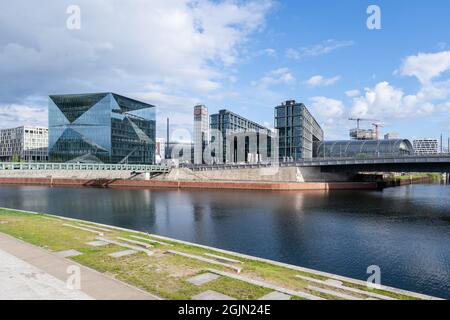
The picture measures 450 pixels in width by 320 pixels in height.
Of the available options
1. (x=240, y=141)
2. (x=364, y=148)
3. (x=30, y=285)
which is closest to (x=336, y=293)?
(x=30, y=285)

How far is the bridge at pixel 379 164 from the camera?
71644mm

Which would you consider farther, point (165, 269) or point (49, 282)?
point (165, 269)

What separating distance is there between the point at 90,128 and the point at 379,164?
11785 cm

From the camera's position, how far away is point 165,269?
15117mm

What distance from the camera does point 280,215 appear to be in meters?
41.9

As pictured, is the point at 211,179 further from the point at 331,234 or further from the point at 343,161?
the point at 331,234

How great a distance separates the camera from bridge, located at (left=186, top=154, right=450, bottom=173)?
71.6 meters

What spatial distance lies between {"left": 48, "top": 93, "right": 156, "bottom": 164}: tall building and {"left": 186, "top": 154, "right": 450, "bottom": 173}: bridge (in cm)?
6457

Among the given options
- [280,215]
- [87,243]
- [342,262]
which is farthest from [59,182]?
[342,262]

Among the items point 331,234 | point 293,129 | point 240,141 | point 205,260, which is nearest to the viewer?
point 205,260

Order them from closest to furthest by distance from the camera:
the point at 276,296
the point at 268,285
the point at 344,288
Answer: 1. the point at 276,296
2. the point at 268,285
3. the point at 344,288

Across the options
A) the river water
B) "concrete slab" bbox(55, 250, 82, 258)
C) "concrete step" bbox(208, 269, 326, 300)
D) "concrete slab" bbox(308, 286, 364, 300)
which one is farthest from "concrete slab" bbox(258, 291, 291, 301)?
"concrete slab" bbox(55, 250, 82, 258)
